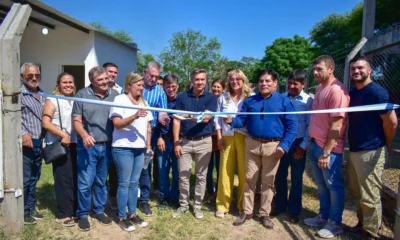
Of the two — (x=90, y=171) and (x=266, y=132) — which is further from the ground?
(x=266, y=132)

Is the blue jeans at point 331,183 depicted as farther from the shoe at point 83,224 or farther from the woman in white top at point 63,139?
the woman in white top at point 63,139

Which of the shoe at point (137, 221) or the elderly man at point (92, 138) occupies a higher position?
the elderly man at point (92, 138)

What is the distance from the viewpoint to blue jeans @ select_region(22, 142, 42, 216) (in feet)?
11.6

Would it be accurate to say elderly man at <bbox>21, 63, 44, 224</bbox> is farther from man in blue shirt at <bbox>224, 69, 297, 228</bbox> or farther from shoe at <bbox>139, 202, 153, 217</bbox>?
man in blue shirt at <bbox>224, 69, 297, 228</bbox>

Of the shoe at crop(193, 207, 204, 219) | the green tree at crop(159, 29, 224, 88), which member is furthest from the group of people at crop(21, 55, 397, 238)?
the green tree at crop(159, 29, 224, 88)

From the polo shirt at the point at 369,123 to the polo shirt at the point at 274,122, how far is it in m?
0.65

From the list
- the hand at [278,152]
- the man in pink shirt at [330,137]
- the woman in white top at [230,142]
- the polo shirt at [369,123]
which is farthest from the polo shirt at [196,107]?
the polo shirt at [369,123]

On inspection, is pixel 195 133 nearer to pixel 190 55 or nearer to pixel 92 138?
pixel 92 138

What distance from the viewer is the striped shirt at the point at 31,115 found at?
11.3ft

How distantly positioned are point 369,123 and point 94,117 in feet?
9.95

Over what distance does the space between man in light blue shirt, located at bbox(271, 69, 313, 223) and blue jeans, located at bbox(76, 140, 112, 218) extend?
7.57 ft

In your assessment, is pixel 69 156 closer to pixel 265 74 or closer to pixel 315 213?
pixel 265 74

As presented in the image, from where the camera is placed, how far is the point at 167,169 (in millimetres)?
4375

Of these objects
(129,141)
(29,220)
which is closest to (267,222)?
(129,141)
